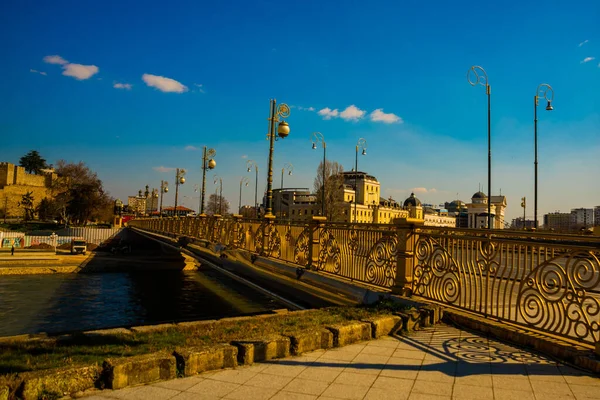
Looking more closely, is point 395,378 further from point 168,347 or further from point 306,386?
point 168,347

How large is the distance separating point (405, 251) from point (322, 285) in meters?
2.33

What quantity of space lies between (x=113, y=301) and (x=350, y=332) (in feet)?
75.8

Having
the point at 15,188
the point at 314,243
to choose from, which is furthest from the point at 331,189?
the point at 15,188

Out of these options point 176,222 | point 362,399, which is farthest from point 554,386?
point 176,222

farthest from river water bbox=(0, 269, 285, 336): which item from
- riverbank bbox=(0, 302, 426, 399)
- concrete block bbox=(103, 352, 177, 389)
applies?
concrete block bbox=(103, 352, 177, 389)

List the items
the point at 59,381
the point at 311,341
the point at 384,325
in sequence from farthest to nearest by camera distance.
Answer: the point at 384,325, the point at 311,341, the point at 59,381

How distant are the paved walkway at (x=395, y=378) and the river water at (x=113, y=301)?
1072cm

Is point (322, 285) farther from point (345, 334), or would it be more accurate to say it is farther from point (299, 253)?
point (345, 334)

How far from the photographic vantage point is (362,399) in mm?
3338

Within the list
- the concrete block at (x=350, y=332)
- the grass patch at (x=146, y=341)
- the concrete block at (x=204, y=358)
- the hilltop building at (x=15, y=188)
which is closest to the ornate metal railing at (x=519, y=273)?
the grass patch at (x=146, y=341)

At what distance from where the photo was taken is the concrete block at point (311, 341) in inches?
176

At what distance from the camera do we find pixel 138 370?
3.59m

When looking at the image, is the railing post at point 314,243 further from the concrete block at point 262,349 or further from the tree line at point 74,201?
the tree line at point 74,201

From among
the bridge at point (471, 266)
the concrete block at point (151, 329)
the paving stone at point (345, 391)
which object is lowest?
the concrete block at point (151, 329)
